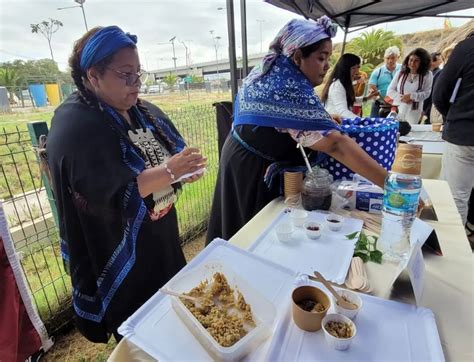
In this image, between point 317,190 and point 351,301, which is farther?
point 317,190

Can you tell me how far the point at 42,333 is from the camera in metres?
1.19

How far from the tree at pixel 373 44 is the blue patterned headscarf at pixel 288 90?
18.1m

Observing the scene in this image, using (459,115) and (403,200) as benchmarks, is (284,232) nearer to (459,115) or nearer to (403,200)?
(403,200)

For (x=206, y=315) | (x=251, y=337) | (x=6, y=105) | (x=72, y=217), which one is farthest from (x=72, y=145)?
(x=6, y=105)

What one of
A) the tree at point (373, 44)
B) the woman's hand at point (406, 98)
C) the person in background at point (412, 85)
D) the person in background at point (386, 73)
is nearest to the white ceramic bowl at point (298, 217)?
the person in background at point (412, 85)

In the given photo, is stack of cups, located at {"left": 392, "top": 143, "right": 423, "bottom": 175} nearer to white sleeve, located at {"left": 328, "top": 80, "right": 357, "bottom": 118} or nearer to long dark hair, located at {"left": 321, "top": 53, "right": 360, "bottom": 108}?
white sleeve, located at {"left": 328, "top": 80, "right": 357, "bottom": 118}

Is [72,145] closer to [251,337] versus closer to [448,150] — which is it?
[251,337]

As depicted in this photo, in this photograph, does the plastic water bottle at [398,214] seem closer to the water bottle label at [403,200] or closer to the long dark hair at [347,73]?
the water bottle label at [403,200]

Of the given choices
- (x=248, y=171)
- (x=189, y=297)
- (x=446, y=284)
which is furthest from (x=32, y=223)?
(x=446, y=284)

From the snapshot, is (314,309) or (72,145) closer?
(314,309)

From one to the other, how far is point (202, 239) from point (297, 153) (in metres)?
1.84

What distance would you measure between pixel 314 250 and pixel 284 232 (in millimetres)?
114

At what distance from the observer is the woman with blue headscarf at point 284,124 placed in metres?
1.09

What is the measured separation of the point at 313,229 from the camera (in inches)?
39.1
